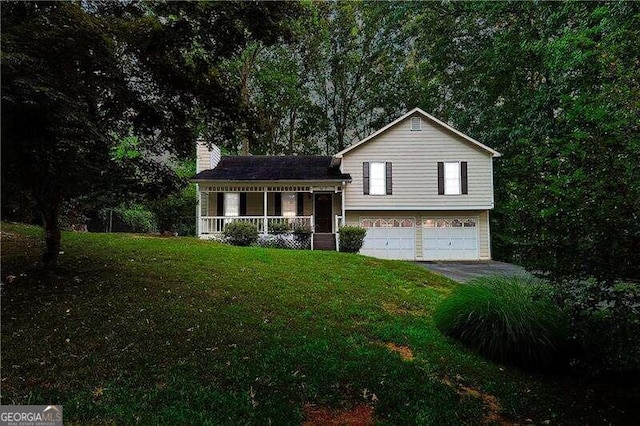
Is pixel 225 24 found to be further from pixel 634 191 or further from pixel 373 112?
pixel 373 112

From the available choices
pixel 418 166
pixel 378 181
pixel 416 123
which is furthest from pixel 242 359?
pixel 416 123

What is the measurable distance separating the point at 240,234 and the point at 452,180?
408 inches

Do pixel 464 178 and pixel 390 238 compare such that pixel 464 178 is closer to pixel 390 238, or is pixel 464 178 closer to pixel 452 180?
pixel 452 180

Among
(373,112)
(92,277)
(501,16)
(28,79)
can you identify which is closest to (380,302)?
(92,277)

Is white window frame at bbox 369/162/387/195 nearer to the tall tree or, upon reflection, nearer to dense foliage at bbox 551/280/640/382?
the tall tree

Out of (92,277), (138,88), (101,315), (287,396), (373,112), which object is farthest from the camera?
(373,112)

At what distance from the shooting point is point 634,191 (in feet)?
11.9

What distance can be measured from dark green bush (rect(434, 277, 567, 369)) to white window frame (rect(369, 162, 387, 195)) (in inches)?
515

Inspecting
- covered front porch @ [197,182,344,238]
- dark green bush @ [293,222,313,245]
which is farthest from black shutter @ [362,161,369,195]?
dark green bush @ [293,222,313,245]

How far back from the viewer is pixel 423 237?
19078 mm

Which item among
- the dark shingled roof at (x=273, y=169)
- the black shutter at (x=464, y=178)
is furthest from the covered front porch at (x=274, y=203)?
the black shutter at (x=464, y=178)

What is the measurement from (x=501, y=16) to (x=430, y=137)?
7.00 m

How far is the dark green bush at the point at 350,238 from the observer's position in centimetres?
1619
